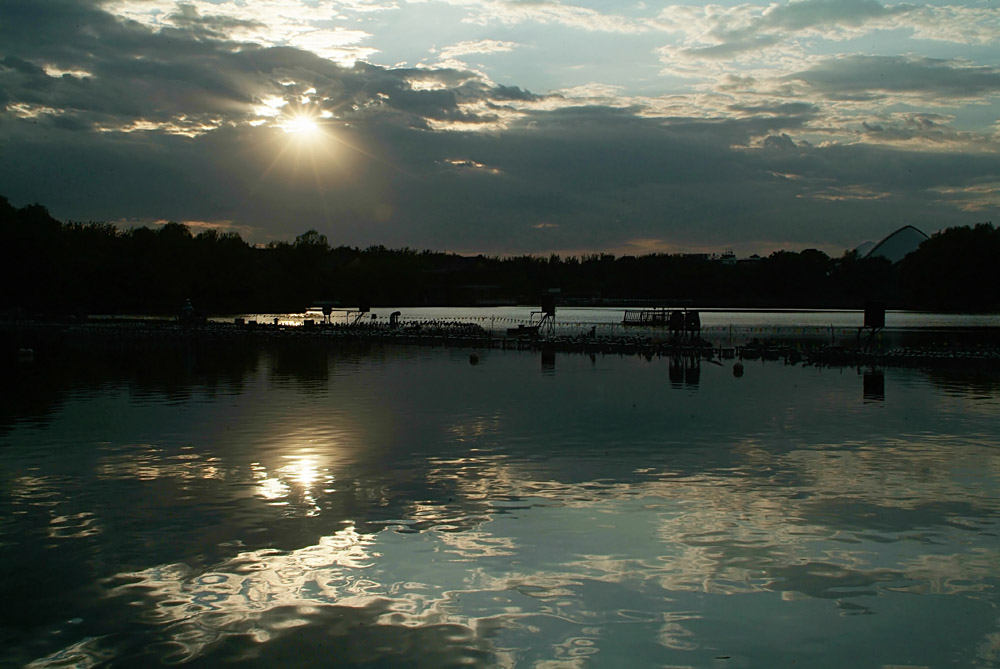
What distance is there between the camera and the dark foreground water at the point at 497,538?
9203mm

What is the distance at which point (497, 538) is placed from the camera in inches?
506

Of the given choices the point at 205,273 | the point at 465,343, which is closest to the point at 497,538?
the point at 465,343

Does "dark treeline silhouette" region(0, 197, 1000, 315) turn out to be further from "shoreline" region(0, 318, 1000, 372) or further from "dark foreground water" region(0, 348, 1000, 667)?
"dark foreground water" region(0, 348, 1000, 667)

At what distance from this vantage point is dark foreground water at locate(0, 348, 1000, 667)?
9.20m

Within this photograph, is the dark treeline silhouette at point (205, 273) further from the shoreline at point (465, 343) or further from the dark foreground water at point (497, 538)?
the dark foreground water at point (497, 538)

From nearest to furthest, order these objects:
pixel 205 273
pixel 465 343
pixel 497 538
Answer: pixel 497 538 < pixel 465 343 < pixel 205 273

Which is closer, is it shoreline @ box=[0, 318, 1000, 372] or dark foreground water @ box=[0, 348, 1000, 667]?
dark foreground water @ box=[0, 348, 1000, 667]

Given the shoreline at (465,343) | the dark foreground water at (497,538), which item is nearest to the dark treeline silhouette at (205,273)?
the shoreline at (465,343)

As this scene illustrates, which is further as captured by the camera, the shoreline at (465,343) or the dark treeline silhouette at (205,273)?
the dark treeline silhouette at (205,273)

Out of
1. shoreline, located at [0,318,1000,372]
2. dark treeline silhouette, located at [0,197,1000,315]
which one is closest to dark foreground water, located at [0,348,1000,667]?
shoreline, located at [0,318,1000,372]

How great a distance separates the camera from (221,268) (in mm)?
147000

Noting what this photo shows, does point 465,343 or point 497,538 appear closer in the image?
point 497,538

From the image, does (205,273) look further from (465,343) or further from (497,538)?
(497,538)

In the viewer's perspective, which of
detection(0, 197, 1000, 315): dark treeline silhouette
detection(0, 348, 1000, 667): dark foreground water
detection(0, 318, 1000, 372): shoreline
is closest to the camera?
detection(0, 348, 1000, 667): dark foreground water
